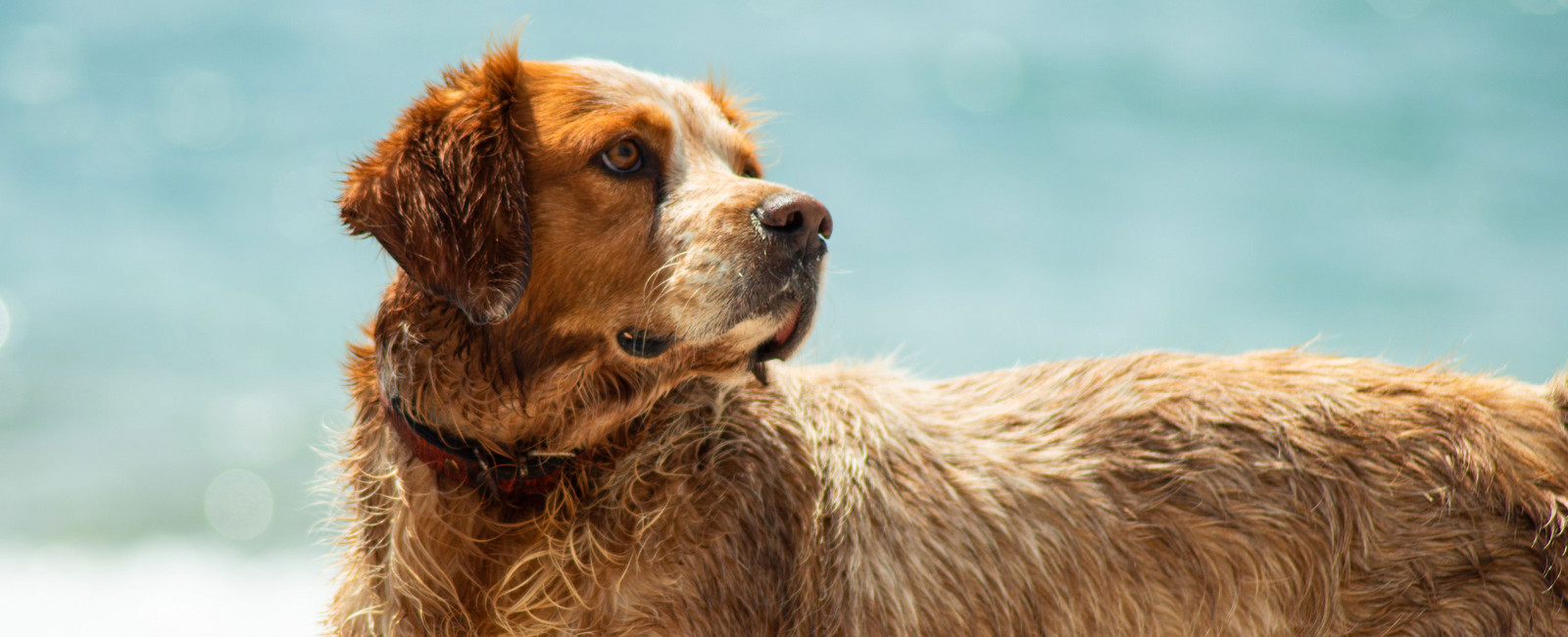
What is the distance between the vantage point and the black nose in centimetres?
300

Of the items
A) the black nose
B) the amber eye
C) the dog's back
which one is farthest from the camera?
the dog's back

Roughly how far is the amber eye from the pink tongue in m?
0.62

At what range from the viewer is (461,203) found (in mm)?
3100

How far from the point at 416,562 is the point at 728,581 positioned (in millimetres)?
916

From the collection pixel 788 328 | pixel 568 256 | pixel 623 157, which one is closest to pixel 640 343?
pixel 568 256

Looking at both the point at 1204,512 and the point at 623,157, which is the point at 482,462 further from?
the point at 1204,512

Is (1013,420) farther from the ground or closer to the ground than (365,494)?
farther from the ground

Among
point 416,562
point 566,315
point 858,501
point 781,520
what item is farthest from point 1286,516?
point 416,562

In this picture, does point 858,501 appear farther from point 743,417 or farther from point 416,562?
point 416,562

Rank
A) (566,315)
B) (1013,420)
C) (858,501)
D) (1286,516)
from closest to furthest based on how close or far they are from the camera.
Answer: (566,315) → (858,501) → (1286,516) → (1013,420)

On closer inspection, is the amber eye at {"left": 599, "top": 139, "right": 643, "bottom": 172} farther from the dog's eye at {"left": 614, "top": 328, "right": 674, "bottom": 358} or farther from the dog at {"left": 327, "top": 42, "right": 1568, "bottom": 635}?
the dog's eye at {"left": 614, "top": 328, "right": 674, "bottom": 358}

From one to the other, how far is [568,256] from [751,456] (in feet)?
2.60

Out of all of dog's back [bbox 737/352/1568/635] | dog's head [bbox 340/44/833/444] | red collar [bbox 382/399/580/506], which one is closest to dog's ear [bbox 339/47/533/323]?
dog's head [bbox 340/44/833/444]

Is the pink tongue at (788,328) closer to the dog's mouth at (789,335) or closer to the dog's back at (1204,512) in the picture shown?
the dog's mouth at (789,335)
